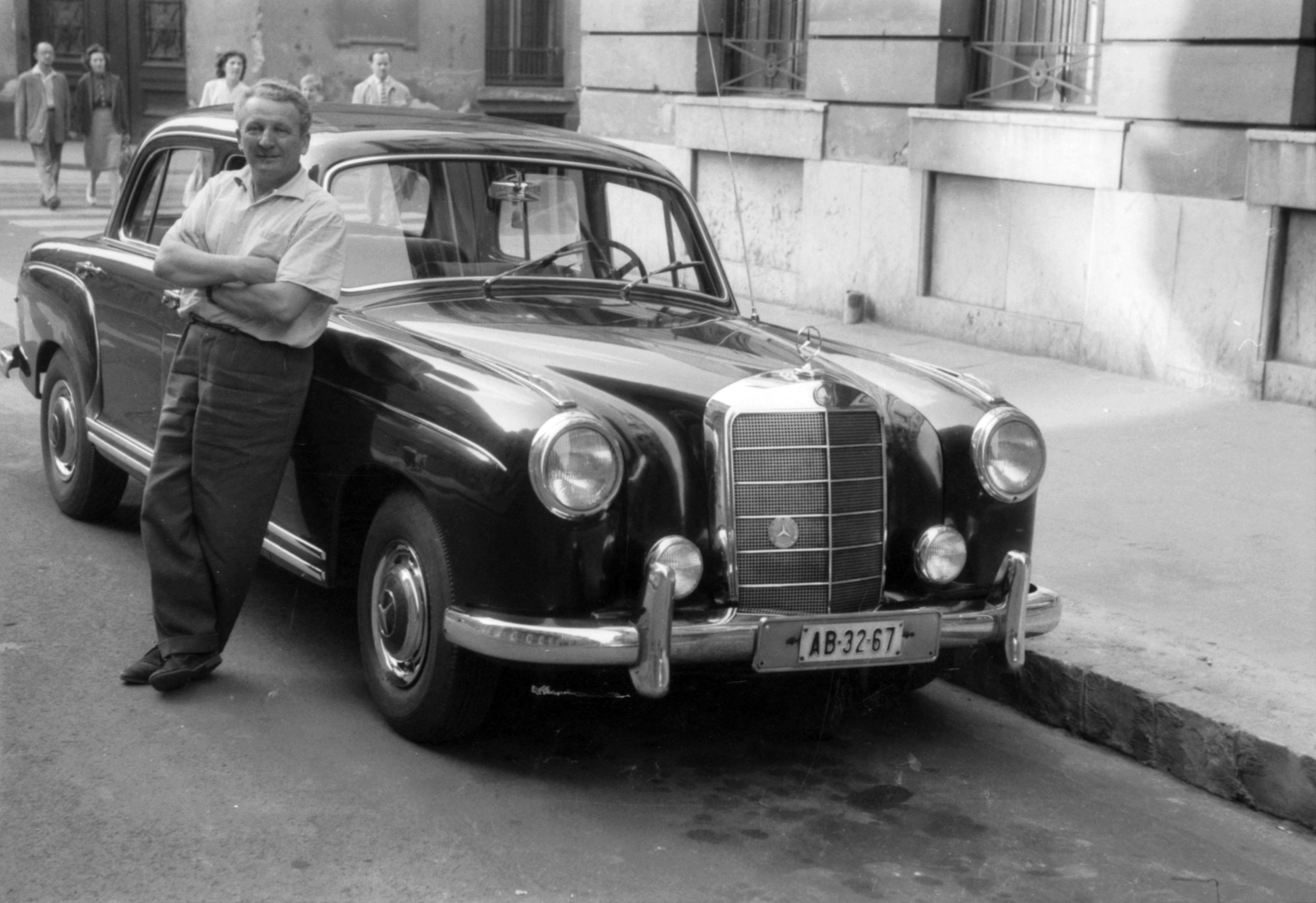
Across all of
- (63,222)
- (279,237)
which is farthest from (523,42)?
(279,237)

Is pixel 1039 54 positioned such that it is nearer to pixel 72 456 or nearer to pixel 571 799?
pixel 72 456

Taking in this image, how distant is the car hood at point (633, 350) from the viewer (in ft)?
15.1

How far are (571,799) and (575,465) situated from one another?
0.83 m

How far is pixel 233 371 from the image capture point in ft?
16.2

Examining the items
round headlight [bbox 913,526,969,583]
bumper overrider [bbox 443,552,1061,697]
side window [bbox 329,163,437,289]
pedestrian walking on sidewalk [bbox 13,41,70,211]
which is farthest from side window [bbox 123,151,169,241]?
pedestrian walking on sidewalk [bbox 13,41,70,211]

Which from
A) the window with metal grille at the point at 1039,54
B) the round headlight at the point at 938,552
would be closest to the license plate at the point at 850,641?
the round headlight at the point at 938,552

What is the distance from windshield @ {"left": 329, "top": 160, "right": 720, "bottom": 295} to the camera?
540 cm

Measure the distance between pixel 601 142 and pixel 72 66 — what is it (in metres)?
26.1

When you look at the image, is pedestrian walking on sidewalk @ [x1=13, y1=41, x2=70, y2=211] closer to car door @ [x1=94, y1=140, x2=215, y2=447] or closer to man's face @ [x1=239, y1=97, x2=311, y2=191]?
car door @ [x1=94, y1=140, x2=215, y2=447]

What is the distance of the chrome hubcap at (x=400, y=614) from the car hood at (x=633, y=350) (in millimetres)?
577

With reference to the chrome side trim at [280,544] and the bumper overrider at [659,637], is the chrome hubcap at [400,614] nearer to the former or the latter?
the bumper overrider at [659,637]

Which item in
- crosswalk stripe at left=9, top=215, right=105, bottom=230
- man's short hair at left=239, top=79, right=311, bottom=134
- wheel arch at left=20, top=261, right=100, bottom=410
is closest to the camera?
man's short hair at left=239, top=79, right=311, bottom=134

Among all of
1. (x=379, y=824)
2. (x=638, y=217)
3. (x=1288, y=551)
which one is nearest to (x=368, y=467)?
(x=379, y=824)

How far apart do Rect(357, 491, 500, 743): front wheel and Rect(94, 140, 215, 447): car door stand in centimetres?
140
